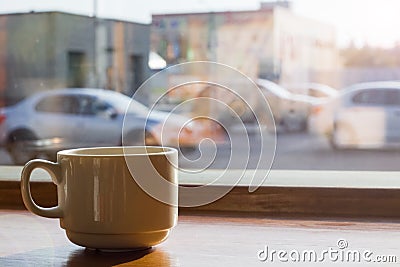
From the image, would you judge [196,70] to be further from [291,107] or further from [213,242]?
[291,107]

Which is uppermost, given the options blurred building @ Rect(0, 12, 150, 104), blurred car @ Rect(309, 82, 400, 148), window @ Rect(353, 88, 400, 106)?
blurred building @ Rect(0, 12, 150, 104)

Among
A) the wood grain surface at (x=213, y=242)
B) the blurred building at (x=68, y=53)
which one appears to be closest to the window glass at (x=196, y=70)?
the blurred building at (x=68, y=53)

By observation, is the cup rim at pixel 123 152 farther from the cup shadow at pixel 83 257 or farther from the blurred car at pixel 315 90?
the blurred car at pixel 315 90

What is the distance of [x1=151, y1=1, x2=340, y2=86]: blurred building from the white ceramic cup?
2.16ft

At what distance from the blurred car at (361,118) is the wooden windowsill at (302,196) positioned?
106 cm

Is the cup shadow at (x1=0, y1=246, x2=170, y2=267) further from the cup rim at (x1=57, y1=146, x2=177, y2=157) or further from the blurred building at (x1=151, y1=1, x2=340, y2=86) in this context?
the blurred building at (x1=151, y1=1, x2=340, y2=86)

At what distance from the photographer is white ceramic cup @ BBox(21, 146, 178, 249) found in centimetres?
49

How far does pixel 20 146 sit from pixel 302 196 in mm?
706

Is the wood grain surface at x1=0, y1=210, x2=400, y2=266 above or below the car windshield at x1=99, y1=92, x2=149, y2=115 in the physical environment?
below

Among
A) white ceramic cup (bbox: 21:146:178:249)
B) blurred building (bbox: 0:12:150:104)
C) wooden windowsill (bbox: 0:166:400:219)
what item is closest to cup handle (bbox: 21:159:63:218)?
white ceramic cup (bbox: 21:146:178:249)

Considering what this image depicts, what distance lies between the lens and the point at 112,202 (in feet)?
1.62

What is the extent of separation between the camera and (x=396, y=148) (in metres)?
1.69

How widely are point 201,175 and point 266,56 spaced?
927mm

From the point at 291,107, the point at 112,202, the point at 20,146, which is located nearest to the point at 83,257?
the point at 112,202
